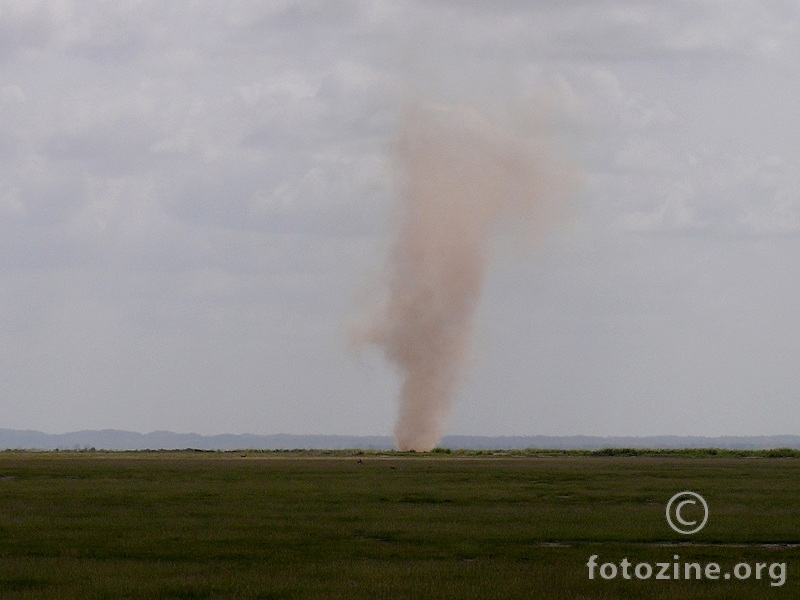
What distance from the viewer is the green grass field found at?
27.6 meters

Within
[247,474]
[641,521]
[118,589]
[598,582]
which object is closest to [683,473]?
[247,474]

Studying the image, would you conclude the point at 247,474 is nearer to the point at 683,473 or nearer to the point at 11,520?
the point at 683,473

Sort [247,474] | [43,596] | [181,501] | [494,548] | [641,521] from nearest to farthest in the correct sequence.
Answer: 1. [43,596]
2. [494,548]
3. [641,521]
4. [181,501]
5. [247,474]

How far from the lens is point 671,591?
27.3 m

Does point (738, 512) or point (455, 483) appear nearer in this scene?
point (738, 512)

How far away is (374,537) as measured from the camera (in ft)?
121

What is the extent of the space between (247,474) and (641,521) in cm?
3477
